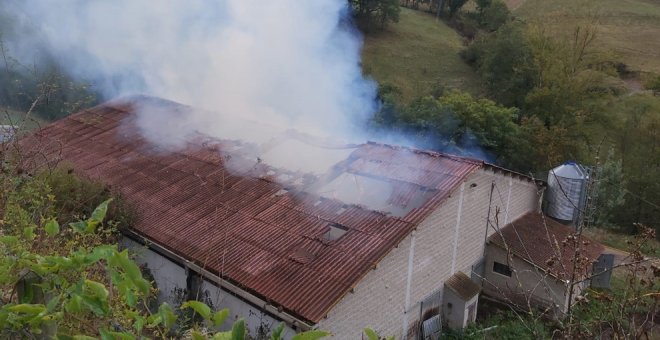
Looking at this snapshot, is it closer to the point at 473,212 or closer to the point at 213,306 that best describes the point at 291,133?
the point at 473,212

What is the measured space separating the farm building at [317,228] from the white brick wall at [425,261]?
0.10ft

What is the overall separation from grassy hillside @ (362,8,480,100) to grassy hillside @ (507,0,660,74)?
20.4ft

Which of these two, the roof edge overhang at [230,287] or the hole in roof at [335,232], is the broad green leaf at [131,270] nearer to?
the roof edge overhang at [230,287]

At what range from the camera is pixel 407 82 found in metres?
36.8

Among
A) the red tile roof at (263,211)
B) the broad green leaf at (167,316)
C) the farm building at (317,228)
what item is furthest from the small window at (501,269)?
the broad green leaf at (167,316)

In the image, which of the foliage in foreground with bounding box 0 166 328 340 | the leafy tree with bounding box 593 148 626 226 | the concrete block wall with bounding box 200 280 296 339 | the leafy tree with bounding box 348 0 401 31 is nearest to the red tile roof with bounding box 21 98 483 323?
the concrete block wall with bounding box 200 280 296 339

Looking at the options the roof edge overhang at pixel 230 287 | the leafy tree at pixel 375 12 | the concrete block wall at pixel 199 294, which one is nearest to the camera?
the roof edge overhang at pixel 230 287

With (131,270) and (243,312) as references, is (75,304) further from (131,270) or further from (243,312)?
(243,312)

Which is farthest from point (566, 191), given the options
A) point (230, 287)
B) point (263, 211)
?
point (230, 287)

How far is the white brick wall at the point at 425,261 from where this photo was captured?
9297mm

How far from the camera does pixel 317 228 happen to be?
10.4m

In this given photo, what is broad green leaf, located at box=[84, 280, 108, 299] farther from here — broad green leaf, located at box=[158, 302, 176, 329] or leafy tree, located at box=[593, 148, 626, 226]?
leafy tree, located at box=[593, 148, 626, 226]

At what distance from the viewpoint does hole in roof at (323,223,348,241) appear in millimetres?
10102

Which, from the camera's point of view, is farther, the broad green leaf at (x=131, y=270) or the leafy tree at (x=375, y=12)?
the leafy tree at (x=375, y=12)
